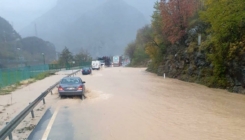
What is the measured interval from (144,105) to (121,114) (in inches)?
112

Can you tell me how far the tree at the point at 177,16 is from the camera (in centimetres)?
3681

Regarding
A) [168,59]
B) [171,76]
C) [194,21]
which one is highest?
[194,21]

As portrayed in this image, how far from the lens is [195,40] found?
33.3m

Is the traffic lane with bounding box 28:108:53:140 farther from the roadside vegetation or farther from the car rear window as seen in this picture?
the roadside vegetation

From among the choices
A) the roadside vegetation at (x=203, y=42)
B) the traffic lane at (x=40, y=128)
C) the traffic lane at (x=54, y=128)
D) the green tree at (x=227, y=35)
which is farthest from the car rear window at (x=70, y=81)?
the green tree at (x=227, y=35)

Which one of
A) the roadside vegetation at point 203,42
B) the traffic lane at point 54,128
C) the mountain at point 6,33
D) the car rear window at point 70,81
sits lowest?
the traffic lane at point 54,128

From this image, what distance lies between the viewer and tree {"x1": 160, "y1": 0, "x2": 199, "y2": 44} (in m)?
36.8

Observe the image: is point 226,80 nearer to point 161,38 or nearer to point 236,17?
point 236,17

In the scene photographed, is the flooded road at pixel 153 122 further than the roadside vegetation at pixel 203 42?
No

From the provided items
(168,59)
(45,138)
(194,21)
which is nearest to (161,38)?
(168,59)

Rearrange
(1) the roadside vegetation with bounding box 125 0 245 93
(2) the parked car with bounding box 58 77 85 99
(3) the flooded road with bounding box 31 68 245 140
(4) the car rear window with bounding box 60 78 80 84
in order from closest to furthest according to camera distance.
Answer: (3) the flooded road with bounding box 31 68 245 140 < (2) the parked car with bounding box 58 77 85 99 < (4) the car rear window with bounding box 60 78 80 84 < (1) the roadside vegetation with bounding box 125 0 245 93

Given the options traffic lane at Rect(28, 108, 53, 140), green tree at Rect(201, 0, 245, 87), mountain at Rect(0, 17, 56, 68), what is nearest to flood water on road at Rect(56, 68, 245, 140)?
traffic lane at Rect(28, 108, 53, 140)

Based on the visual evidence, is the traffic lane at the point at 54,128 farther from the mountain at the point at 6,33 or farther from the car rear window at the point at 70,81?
the mountain at the point at 6,33

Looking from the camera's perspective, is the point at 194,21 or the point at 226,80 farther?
the point at 194,21
